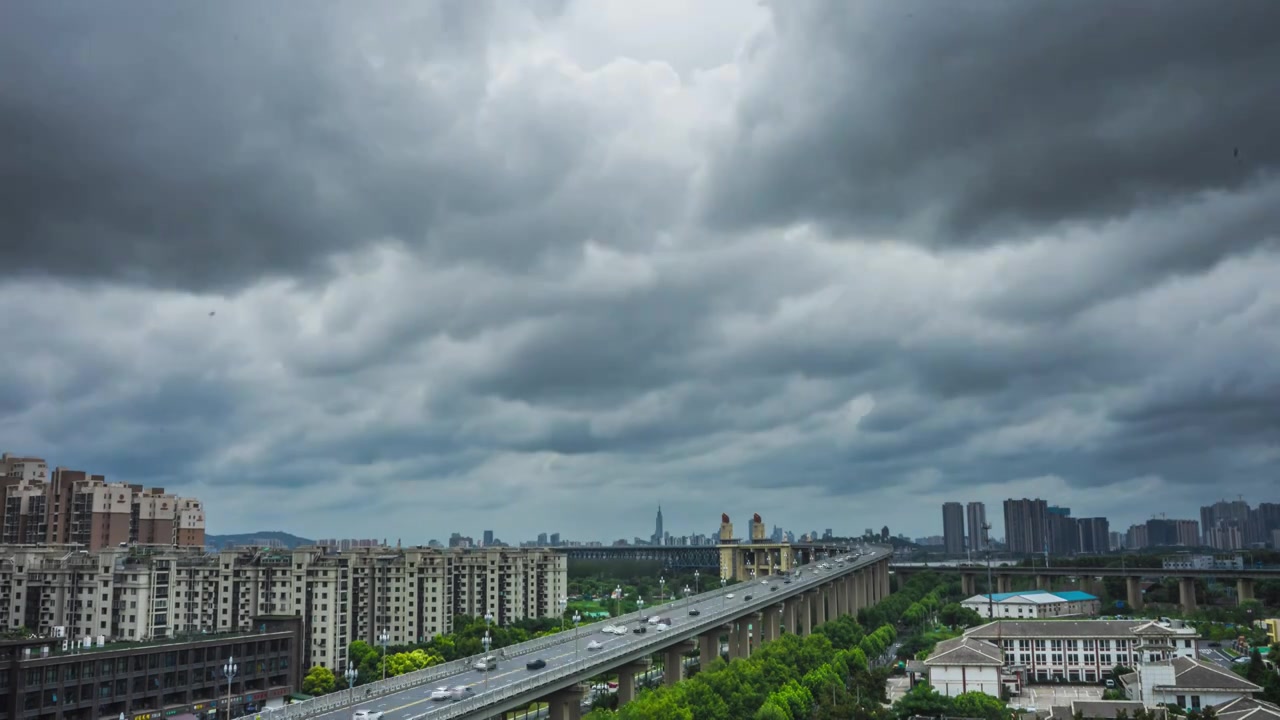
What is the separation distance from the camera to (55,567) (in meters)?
81.4

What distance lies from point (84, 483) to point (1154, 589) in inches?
6147

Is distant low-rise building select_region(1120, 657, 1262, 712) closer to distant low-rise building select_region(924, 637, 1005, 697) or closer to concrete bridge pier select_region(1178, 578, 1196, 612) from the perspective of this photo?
distant low-rise building select_region(924, 637, 1005, 697)

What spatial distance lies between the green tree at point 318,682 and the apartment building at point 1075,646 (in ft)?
179

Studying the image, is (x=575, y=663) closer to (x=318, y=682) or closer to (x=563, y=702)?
(x=563, y=702)

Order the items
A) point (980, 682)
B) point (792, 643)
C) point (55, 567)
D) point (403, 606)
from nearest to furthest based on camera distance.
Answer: point (980, 682), point (792, 643), point (55, 567), point (403, 606)

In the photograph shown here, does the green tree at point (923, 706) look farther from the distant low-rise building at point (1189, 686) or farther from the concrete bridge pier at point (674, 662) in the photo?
the concrete bridge pier at point (674, 662)

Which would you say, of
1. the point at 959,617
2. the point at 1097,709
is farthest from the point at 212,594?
the point at 959,617

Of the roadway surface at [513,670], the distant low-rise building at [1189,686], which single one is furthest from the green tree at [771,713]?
the distant low-rise building at [1189,686]

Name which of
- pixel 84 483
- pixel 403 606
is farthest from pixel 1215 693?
pixel 84 483

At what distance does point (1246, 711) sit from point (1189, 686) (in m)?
10.4

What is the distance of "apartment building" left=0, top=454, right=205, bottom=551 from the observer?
111125 millimetres

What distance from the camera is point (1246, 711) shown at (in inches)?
1929

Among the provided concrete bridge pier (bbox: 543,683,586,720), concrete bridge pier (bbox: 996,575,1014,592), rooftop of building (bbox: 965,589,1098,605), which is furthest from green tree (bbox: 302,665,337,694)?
concrete bridge pier (bbox: 996,575,1014,592)

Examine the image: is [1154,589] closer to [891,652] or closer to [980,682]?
[891,652]
